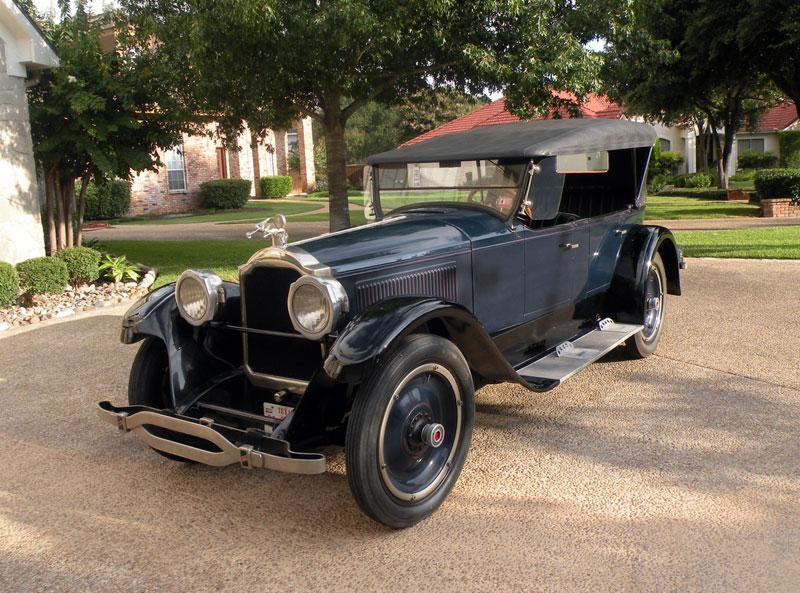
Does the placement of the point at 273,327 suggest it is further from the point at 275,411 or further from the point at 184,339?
the point at 184,339

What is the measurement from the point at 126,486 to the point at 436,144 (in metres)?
2.98

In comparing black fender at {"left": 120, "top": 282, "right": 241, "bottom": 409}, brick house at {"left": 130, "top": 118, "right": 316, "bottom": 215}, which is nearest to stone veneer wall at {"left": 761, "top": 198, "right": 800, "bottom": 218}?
brick house at {"left": 130, "top": 118, "right": 316, "bottom": 215}

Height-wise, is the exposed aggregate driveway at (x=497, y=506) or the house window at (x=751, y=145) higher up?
the house window at (x=751, y=145)

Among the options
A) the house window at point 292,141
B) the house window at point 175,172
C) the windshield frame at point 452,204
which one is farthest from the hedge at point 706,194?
the windshield frame at point 452,204

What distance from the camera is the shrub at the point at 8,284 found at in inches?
319

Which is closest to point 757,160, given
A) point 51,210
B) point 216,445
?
point 51,210

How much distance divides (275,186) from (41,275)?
20.8m

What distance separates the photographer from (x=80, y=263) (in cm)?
923

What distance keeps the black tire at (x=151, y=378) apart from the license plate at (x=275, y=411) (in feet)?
1.92

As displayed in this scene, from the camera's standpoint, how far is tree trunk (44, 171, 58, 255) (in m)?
9.86

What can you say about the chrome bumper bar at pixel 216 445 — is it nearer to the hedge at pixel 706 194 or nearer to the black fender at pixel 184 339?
the black fender at pixel 184 339

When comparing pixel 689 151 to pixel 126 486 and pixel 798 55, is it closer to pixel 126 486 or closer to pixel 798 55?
pixel 798 55

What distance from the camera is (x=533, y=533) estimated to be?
3.11m

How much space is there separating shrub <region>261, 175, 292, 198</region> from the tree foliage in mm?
18189
